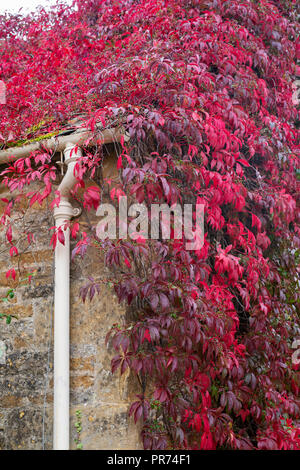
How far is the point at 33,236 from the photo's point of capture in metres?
3.35

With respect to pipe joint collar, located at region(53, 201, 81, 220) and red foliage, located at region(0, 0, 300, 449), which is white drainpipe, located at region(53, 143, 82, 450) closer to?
pipe joint collar, located at region(53, 201, 81, 220)

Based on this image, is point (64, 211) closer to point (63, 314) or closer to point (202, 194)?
point (63, 314)

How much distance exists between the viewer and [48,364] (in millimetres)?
3047

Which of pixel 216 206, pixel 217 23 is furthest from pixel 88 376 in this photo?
pixel 217 23

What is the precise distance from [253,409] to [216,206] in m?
1.38

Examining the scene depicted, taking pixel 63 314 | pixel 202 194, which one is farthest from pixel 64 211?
pixel 202 194

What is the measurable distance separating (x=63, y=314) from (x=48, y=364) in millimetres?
357

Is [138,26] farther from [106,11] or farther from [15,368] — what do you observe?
[15,368]

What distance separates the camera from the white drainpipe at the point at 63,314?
9.27 ft

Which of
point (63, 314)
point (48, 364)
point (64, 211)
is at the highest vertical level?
point (64, 211)

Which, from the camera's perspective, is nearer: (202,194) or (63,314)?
(63,314)

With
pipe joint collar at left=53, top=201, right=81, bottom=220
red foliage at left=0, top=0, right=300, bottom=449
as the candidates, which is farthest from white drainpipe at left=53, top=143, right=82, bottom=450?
red foliage at left=0, top=0, right=300, bottom=449

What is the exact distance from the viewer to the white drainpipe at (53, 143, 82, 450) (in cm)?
283

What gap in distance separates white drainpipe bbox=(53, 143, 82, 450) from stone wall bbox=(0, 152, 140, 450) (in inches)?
3.1
